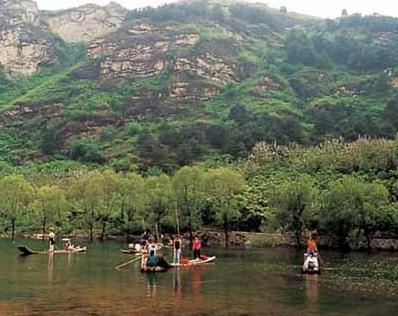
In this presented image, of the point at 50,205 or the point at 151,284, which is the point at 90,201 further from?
the point at 151,284

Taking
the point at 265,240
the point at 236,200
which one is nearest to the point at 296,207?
the point at 265,240

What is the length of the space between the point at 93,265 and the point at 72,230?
62598 millimetres

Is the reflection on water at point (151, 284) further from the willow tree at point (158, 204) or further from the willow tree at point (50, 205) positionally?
the willow tree at point (50, 205)

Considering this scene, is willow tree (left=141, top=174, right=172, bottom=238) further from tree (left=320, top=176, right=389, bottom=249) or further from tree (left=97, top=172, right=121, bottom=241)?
tree (left=320, top=176, right=389, bottom=249)

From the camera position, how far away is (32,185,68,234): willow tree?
114m

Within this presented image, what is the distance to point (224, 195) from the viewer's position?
10344cm

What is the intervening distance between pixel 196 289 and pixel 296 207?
54.1 metres

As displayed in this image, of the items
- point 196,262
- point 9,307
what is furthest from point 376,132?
point 9,307

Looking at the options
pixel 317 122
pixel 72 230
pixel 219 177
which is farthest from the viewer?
pixel 317 122

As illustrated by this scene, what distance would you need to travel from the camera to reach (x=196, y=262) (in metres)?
59.8

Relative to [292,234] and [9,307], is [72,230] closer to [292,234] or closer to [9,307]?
[292,234]

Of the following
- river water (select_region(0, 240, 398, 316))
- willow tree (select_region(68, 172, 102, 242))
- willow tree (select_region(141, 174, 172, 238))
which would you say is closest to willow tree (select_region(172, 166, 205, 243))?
willow tree (select_region(141, 174, 172, 238))

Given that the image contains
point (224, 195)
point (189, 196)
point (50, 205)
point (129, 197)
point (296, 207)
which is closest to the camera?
point (296, 207)

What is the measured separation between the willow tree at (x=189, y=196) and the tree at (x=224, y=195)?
1.45 meters
